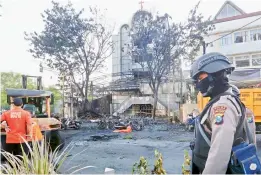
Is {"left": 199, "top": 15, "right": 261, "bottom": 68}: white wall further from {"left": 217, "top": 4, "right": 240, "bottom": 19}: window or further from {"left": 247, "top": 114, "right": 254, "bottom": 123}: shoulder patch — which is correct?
{"left": 247, "top": 114, "right": 254, "bottom": 123}: shoulder patch

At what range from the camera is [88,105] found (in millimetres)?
18453

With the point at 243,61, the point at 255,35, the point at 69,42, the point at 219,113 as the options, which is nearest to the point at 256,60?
the point at 243,61

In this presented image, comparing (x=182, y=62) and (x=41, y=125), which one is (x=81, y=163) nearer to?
(x=41, y=125)

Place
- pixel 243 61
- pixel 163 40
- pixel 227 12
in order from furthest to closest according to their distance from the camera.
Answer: pixel 227 12 < pixel 243 61 < pixel 163 40

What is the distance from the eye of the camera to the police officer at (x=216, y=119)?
4.53ft

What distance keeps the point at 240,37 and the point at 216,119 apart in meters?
20.0

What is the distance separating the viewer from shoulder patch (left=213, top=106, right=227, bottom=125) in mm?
1421

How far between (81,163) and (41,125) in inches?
47.0

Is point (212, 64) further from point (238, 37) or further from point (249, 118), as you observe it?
point (238, 37)

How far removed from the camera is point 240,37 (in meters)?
19.8

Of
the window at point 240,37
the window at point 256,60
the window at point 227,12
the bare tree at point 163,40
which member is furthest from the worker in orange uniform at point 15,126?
the window at point 227,12

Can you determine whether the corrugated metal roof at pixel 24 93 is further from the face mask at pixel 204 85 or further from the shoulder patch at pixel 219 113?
the shoulder patch at pixel 219 113

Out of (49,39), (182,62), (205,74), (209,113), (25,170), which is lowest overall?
(25,170)

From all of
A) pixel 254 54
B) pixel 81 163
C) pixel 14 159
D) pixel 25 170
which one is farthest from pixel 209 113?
pixel 254 54
